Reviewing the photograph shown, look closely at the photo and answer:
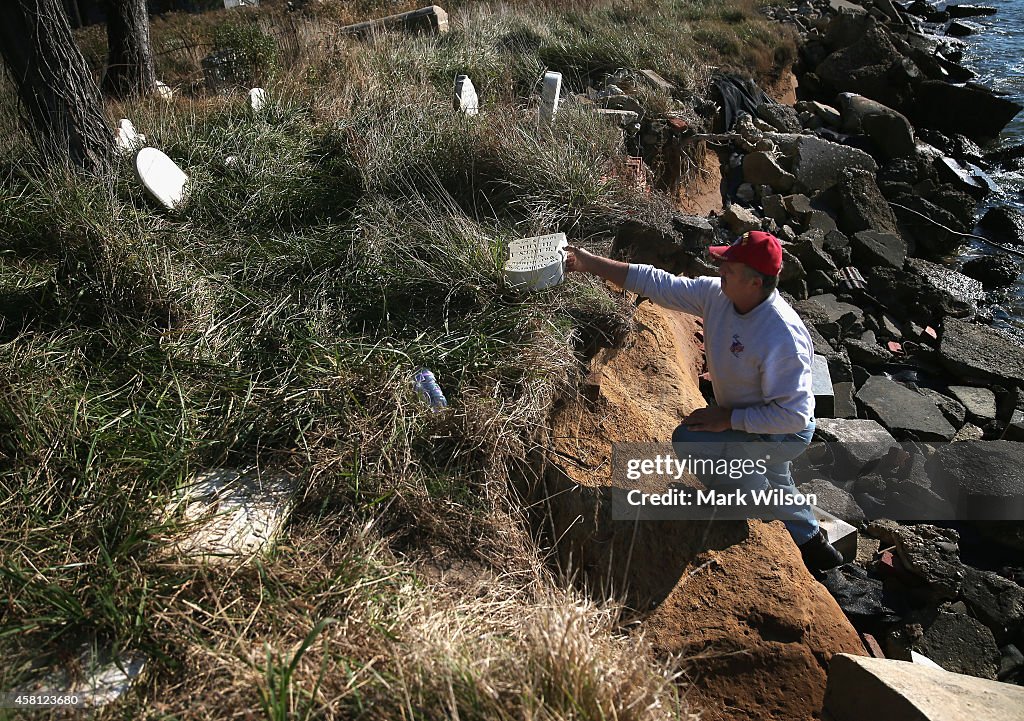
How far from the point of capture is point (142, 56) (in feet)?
25.4

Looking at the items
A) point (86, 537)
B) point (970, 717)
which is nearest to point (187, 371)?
point (86, 537)

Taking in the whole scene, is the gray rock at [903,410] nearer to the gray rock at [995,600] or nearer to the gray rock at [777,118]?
the gray rock at [995,600]

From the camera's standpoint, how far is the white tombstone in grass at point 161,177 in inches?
192

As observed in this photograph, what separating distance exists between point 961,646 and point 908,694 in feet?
6.11

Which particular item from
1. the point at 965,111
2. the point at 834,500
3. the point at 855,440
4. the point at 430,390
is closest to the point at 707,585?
the point at 430,390

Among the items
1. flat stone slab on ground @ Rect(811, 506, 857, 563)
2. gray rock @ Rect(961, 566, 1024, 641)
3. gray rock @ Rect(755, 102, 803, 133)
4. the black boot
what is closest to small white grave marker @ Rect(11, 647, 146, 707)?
the black boot

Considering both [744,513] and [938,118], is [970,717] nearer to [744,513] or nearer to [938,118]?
[744,513]

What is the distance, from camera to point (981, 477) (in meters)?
5.75

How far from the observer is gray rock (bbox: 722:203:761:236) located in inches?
308

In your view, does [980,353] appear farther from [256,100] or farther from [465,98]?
[256,100]

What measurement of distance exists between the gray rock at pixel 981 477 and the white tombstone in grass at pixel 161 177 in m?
5.87

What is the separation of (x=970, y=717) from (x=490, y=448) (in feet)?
7.19

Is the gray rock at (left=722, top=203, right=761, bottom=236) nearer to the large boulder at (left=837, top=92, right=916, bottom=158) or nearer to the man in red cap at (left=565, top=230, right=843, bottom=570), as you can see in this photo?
the man in red cap at (left=565, top=230, right=843, bottom=570)

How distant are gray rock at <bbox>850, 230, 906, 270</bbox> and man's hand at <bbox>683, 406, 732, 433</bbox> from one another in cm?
648
